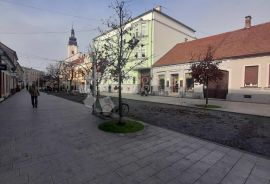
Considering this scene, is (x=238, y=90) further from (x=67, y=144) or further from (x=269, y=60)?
(x=67, y=144)

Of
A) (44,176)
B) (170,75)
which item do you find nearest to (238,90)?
(170,75)

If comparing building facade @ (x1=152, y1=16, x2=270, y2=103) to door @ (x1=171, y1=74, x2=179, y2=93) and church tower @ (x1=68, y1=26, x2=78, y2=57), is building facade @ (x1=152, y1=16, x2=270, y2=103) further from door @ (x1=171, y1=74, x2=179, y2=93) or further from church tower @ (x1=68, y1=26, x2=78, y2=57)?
church tower @ (x1=68, y1=26, x2=78, y2=57)

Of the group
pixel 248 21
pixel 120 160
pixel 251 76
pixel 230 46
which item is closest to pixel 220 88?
pixel 251 76

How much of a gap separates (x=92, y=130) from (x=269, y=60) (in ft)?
53.9

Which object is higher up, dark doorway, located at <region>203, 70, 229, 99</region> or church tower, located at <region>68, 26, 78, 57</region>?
church tower, located at <region>68, 26, 78, 57</region>

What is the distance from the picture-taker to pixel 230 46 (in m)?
20.1

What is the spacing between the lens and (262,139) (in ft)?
19.9

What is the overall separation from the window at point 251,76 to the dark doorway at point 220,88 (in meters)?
1.84

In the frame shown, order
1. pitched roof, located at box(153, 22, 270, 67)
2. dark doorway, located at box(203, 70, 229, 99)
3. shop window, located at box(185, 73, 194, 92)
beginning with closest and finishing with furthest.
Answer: pitched roof, located at box(153, 22, 270, 67), dark doorway, located at box(203, 70, 229, 99), shop window, located at box(185, 73, 194, 92)

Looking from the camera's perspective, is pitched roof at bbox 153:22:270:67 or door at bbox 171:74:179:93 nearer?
pitched roof at bbox 153:22:270:67

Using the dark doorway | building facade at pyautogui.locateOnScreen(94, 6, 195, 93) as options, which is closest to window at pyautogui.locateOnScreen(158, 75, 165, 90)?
building facade at pyautogui.locateOnScreen(94, 6, 195, 93)

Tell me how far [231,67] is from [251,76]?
2003 mm

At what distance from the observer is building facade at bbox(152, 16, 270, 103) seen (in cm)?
1649

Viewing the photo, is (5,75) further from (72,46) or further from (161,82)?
(72,46)
